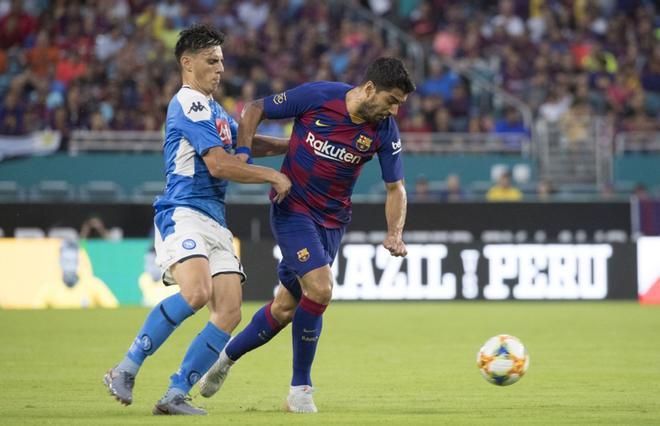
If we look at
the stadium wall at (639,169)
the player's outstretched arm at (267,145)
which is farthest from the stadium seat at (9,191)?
the player's outstretched arm at (267,145)

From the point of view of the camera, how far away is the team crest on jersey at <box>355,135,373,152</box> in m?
8.42

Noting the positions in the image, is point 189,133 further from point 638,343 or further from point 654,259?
point 654,259

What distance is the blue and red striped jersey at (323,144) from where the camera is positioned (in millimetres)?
8414

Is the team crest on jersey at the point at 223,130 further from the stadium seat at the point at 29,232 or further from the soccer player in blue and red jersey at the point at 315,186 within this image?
the stadium seat at the point at 29,232

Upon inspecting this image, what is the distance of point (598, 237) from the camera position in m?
20.9

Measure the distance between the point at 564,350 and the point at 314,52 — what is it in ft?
40.4

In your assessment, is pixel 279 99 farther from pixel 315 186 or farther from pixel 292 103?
pixel 315 186

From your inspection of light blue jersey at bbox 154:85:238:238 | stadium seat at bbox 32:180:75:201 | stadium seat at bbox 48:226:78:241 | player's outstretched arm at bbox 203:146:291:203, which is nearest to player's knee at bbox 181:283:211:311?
light blue jersey at bbox 154:85:238:238

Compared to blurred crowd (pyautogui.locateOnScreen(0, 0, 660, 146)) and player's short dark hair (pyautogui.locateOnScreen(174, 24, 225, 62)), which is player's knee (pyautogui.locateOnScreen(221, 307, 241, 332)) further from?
blurred crowd (pyautogui.locateOnScreen(0, 0, 660, 146))

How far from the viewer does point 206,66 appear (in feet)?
26.3

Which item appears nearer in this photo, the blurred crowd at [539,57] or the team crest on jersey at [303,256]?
the team crest on jersey at [303,256]

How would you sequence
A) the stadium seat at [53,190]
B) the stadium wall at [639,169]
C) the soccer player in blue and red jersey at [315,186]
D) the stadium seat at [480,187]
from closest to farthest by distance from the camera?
the soccer player in blue and red jersey at [315,186], the stadium seat at [53,190], the stadium seat at [480,187], the stadium wall at [639,169]

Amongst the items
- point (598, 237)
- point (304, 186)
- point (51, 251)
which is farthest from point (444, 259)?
point (304, 186)

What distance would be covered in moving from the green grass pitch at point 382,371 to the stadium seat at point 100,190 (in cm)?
345
